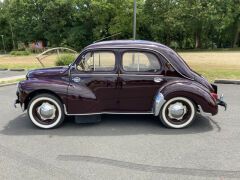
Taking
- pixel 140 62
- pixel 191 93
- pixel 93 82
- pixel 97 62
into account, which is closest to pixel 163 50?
pixel 140 62

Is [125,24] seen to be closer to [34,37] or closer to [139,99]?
[34,37]

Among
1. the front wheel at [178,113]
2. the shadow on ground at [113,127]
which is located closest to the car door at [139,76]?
the front wheel at [178,113]

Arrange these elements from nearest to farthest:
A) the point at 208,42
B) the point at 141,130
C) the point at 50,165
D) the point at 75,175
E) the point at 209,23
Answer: the point at 75,175, the point at 50,165, the point at 141,130, the point at 209,23, the point at 208,42

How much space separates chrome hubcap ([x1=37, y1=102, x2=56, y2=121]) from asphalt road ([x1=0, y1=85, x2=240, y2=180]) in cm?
28

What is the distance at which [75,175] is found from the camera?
359cm

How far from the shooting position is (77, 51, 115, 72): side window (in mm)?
5371

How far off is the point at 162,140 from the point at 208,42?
4574 centimetres

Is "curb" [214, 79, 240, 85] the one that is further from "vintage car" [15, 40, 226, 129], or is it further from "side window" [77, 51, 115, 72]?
"side window" [77, 51, 115, 72]

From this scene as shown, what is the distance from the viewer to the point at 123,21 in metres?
41.7

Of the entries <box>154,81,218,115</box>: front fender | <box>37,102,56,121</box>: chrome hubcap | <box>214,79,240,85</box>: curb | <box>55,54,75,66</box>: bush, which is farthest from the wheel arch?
<box>55,54,75,66</box>: bush

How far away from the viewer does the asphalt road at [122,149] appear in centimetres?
366

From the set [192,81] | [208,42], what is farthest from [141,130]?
[208,42]

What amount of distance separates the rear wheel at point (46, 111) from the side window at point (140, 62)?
1473 mm

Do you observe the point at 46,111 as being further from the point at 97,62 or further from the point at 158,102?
the point at 158,102
